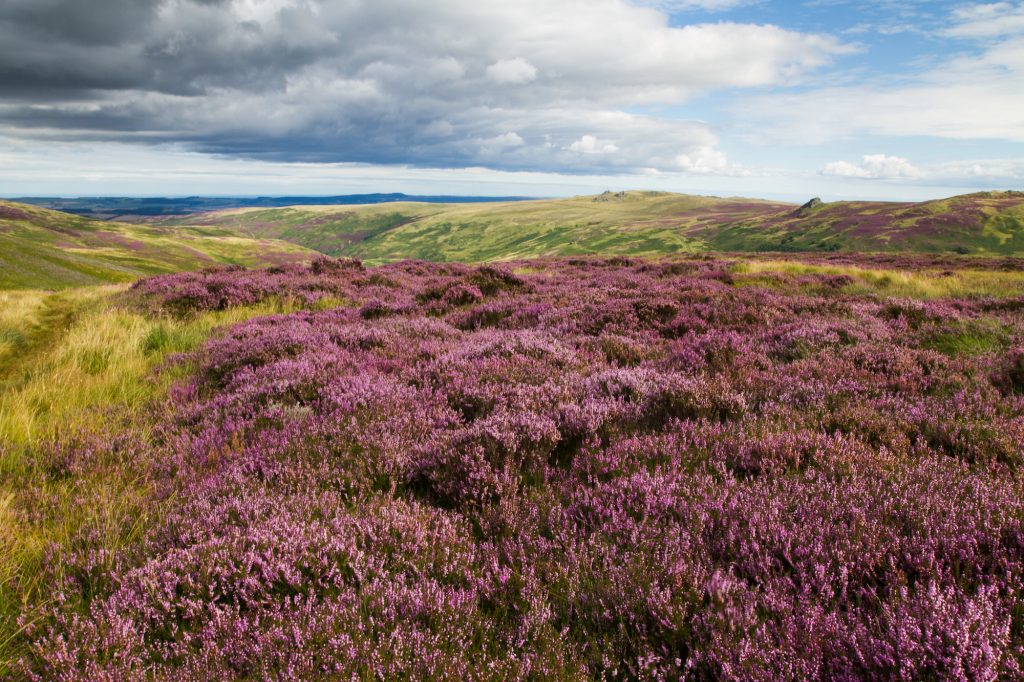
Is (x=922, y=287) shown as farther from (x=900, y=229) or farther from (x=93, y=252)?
(x=93, y=252)

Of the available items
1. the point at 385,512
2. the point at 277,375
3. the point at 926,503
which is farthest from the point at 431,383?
the point at 926,503

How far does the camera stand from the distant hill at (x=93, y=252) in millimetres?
79875

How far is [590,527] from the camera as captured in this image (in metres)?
2.80

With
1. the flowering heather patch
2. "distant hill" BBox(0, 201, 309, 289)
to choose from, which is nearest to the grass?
the flowering heather patch

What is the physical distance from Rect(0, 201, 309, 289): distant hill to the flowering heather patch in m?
91.5

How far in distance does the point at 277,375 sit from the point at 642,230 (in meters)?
187

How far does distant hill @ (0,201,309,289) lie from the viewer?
79.9 meters

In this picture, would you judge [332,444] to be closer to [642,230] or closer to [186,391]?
[186,391]

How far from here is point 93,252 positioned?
120125mm

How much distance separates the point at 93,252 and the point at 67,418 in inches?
5995

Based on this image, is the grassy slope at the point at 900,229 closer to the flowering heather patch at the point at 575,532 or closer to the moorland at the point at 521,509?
the moorland at the point at 521,509

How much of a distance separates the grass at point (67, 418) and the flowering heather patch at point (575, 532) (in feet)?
0.56

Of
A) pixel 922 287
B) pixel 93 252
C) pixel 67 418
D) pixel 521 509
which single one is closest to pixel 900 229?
pixel 922 287

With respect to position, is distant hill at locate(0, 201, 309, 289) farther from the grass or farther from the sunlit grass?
the sunlit grass
